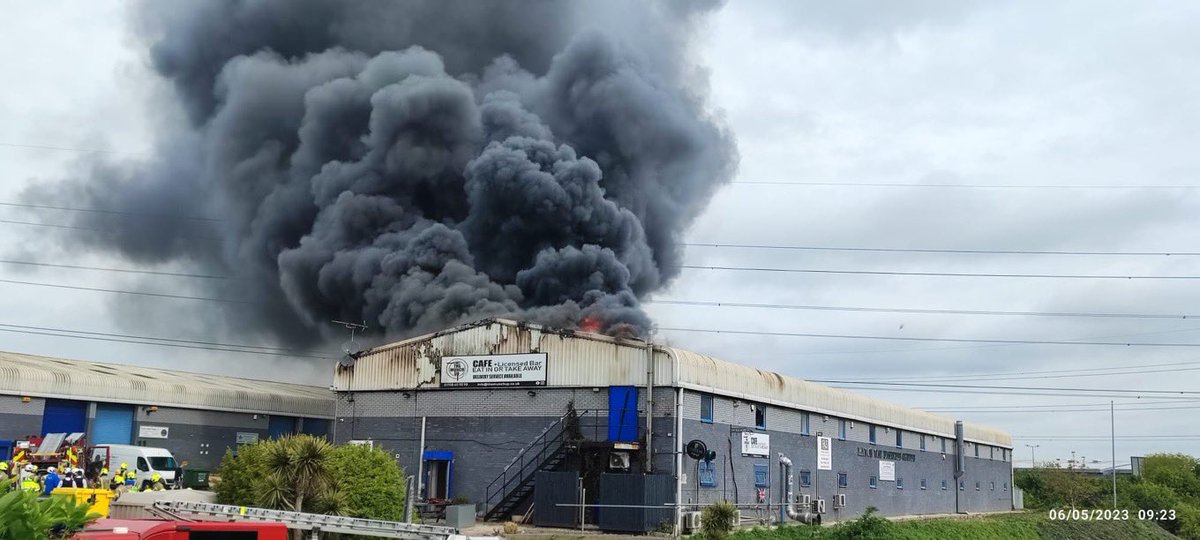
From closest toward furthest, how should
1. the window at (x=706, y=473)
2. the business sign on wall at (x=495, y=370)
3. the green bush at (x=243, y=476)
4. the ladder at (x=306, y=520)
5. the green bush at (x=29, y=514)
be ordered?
1. the green bush at (x=29, y=514)
2. the ladder at (x=306, y=520)
3. the green bush at (x=243, y=476)
4. the window at (x=706, y=473)
5. the business sign on wall at (x=495, y=370)

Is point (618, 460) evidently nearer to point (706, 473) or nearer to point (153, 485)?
point (706, 473)

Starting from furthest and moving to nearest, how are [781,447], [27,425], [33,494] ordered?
1. [781,447]
2. [27,425]
3. [33,494]

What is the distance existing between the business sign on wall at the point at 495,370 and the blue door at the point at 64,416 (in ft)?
47.1

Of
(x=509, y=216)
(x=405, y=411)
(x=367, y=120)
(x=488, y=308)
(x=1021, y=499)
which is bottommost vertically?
(x=1021, y=499)

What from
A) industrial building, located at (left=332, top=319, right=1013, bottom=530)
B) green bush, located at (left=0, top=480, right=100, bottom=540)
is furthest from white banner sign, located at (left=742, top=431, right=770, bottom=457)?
green bush, located at (left=0, top=480, right=100, bottom=540)

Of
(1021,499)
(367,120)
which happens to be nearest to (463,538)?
(367,120)

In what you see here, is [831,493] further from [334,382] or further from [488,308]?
[334,382]

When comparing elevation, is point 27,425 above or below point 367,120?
below

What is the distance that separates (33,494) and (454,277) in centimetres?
3208

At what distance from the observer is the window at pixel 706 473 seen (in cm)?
3247

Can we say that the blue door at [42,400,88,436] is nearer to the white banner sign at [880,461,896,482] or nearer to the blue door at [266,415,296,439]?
the blue door at [266,415,296,439]

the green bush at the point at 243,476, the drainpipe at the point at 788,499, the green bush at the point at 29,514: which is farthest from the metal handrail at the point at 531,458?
the green bush at the point at 29,514

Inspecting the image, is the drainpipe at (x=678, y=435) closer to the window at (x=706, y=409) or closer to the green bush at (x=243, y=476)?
the window at (x=706, y=409)

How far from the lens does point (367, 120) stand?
167 ft
